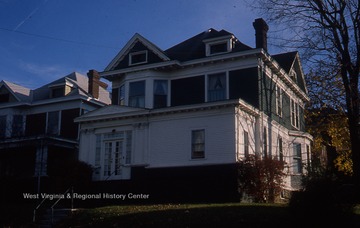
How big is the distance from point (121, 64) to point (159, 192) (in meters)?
9.41

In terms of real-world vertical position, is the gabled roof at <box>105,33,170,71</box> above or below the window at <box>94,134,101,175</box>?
above

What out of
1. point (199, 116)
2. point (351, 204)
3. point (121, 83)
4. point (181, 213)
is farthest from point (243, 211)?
point (121, 83)

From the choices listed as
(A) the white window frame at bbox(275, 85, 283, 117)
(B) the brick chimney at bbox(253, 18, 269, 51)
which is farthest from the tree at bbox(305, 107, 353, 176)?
(B) the brick chimney at bbox(253, 18, 269, 51)

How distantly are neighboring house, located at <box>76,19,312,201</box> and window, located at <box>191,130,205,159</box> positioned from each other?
0.05m

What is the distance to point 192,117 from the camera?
80.2 feet

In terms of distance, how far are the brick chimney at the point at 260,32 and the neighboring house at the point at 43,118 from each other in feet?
46.1

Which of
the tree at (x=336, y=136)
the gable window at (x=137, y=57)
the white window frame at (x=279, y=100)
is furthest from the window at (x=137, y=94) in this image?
the tree at (x=336, y=136)

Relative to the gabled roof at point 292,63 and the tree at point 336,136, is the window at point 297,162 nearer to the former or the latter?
the tree at point 336,136

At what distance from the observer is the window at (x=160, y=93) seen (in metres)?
28.0

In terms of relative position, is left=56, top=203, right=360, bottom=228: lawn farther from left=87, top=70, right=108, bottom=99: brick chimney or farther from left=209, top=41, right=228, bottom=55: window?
left=87, top=70, right=108, bottom=99: brick chimney

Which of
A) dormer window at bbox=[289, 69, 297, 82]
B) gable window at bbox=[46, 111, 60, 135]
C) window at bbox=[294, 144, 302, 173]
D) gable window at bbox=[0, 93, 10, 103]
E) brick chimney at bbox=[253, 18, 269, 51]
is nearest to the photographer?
brick chimney at bbox=[253, 18, 269, 51]

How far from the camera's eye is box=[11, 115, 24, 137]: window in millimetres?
35237

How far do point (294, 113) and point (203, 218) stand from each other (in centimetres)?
1897

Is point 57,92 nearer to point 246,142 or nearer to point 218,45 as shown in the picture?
point 218,45
